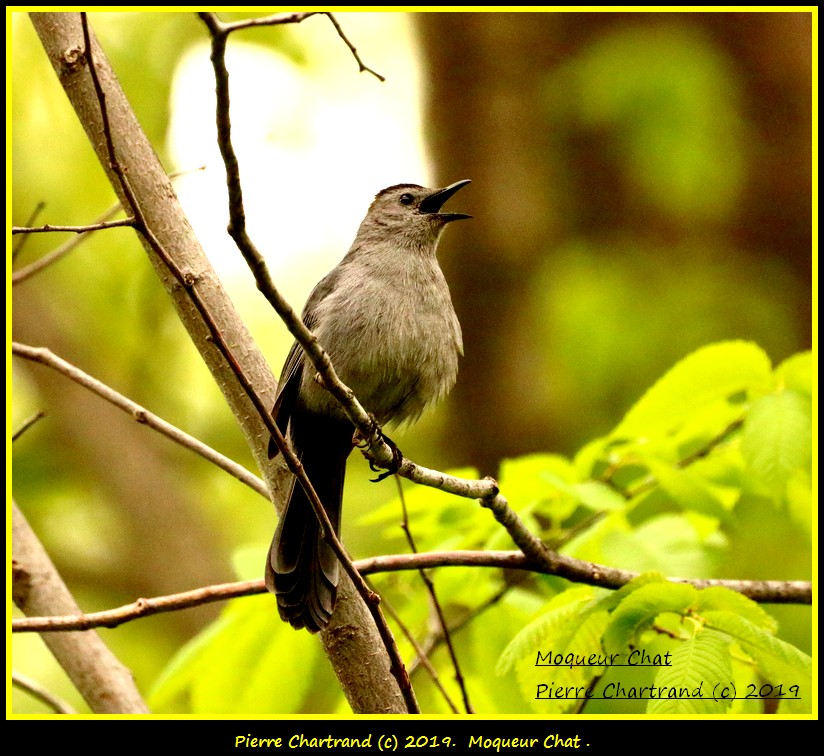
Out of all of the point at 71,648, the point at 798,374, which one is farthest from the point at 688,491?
the point at 71,648

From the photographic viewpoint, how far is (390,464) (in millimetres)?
3088

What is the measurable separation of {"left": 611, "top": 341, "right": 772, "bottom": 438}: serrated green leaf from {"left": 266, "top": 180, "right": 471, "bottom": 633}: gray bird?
88 centimetres

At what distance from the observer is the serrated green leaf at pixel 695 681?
7.30 feet

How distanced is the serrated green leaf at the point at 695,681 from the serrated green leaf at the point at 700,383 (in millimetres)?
1317

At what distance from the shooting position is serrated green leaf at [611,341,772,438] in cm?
348

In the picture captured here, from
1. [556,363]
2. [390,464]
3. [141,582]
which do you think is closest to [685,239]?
[556,363]

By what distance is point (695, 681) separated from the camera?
224 cm

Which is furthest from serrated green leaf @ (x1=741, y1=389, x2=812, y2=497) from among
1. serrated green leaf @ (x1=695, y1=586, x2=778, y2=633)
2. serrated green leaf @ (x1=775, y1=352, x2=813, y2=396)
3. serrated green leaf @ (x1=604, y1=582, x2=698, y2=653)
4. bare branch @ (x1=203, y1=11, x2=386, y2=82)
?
bare branch @ (x1=203, y1=11, x2=386, y2=82)

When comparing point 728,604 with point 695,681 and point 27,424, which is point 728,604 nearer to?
point 695,681

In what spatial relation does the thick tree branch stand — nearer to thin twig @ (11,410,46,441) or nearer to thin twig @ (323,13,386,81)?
thin twig @ (11,410,46,441)

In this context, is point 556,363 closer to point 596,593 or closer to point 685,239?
point 685,239

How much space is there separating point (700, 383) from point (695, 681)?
4.99 feet

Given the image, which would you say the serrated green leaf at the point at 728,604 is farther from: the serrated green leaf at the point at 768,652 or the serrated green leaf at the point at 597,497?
the serrated green leaf at the point at 597,497
